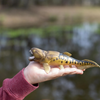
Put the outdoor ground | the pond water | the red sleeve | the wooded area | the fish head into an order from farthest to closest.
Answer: the wooded area → the outdoor ground → the pond water → the fish head → the red sleeve

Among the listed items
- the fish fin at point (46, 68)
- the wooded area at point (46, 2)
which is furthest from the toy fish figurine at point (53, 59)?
the wooded area at point (46, 2)

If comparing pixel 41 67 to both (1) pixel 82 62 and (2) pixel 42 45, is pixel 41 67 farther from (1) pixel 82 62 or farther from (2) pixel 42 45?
(2) pixel 42 45

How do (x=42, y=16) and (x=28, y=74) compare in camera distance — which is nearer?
(x=28, y=74)

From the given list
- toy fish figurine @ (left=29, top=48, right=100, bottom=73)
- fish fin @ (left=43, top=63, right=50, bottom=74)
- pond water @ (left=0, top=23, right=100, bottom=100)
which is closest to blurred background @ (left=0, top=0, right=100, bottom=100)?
pond water @ (left=0, top=23, right=100, bottom=100)

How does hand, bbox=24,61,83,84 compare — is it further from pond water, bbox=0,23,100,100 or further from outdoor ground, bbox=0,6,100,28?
outdoor ground, bbox=0,6,100,28

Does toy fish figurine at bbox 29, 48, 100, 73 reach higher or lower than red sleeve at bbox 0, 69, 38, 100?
higher

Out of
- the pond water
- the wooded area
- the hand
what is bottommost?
the pond water

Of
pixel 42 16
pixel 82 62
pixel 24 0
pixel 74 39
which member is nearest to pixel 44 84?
pixel 82 62

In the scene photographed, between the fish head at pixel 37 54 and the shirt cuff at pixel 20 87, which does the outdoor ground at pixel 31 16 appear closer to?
the fish head at pixel 37 54
